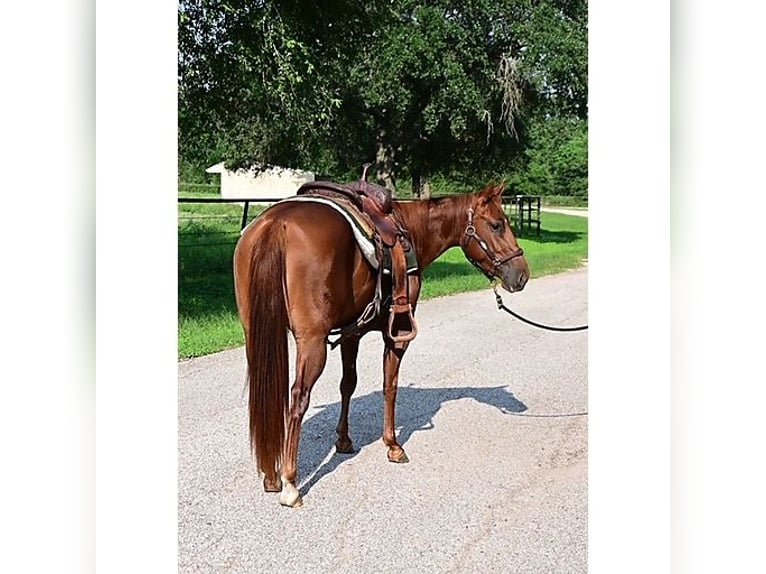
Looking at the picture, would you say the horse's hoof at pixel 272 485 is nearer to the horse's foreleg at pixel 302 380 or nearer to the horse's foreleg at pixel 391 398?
the horse's foreleg at pixel 302 380

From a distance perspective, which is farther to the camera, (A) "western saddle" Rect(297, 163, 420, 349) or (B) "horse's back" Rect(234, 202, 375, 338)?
(A) "western saddle" Rect(297, 163, 420, 349)

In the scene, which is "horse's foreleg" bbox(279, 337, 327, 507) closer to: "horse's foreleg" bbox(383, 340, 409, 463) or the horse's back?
the horse's back

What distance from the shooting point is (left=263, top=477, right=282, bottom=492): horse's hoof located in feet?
8.03

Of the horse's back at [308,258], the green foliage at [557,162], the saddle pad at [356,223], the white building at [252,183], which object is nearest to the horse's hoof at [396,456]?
the horse's back at [308,258]

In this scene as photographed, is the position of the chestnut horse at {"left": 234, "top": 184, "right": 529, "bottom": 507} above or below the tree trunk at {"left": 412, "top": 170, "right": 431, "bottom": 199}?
below

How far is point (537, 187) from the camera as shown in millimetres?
5922

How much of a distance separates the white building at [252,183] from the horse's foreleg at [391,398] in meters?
2.33

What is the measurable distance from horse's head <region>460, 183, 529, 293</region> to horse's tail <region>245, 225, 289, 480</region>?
82cm

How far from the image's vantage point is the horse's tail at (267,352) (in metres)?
2.33

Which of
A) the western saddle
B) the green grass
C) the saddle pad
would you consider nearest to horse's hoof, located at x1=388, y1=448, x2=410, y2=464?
the western saddle

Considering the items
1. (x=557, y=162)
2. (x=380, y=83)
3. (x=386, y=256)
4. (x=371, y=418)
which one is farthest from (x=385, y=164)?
(x=386, y=256)

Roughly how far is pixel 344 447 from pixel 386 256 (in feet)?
2.49
